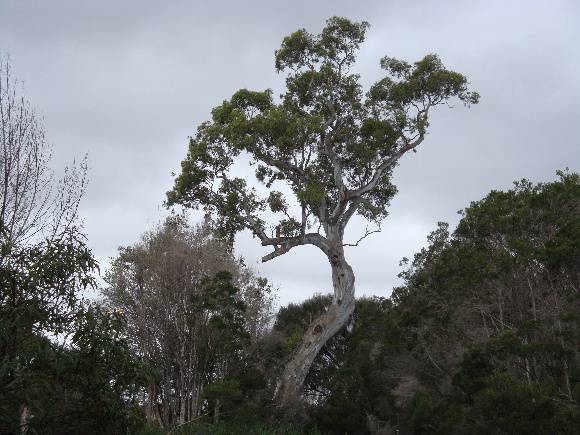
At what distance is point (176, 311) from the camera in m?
22.8

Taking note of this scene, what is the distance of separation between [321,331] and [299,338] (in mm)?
2266

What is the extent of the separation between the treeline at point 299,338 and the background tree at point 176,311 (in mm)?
69

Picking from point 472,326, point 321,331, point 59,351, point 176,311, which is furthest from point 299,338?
point 59,351

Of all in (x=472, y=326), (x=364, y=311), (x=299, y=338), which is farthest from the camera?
(x=364, y=311)

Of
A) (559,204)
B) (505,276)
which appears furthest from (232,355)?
(559,204)

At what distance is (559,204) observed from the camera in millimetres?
18125

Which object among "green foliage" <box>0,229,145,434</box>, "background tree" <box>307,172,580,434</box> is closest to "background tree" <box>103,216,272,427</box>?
"background tree" <box>307,172,580,434</box>

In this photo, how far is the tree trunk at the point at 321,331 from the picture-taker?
19.5m

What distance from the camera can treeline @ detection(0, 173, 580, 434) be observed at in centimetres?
689

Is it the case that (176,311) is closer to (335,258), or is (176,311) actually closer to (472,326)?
(335,258)

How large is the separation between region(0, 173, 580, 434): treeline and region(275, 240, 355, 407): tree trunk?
729 millimetres

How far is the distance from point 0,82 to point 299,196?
9.85 meters

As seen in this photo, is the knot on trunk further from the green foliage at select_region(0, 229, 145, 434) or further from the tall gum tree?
the green foliage at select_region(0, 229, 145, 434)

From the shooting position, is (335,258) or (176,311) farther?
(176,311)
